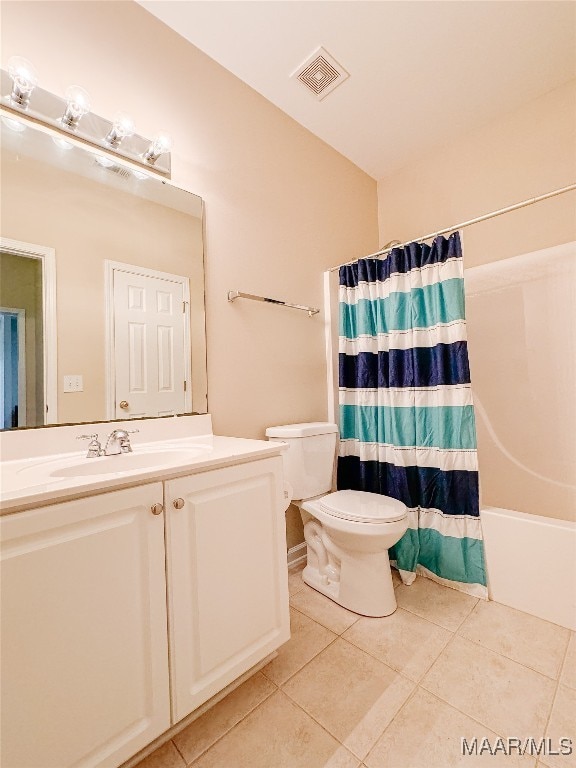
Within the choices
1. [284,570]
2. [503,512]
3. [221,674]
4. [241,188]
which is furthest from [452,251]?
[221,674]

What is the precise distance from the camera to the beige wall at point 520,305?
1809 mm

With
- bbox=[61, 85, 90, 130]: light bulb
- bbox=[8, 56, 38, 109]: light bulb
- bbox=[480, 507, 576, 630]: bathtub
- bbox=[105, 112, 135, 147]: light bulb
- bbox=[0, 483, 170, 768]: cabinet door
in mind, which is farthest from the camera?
bbox=[480, 507, 576, 630]: bathtub

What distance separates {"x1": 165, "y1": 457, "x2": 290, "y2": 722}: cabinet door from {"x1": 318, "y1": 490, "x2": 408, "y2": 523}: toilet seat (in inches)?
15.6

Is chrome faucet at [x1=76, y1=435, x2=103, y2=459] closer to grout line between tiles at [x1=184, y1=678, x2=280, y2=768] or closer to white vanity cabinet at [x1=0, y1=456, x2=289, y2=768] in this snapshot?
white vanity cabinet at [x1=0, y1=456, x2=289, y2=768]

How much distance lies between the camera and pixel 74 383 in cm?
119

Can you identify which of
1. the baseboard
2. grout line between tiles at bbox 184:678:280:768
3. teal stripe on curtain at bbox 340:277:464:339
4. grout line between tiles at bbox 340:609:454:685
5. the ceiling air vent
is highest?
the ceiling air vent

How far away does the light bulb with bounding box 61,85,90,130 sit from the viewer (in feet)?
3.82

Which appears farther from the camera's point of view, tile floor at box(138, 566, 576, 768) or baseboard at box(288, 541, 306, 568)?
baseboard at box(288, 541, 306, 568)

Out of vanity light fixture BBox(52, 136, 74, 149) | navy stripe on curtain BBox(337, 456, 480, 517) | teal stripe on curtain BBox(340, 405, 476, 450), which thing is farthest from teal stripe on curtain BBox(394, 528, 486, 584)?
vanity light fixture BBox(52, 136, 74, 149)

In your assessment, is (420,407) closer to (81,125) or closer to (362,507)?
(362,507)

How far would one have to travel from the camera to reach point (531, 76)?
5.82 feet

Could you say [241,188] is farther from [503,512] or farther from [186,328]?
[503,512]

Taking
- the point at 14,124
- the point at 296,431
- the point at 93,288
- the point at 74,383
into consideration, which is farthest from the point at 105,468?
the point at 14,124

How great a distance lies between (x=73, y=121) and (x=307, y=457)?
64.0 inches
